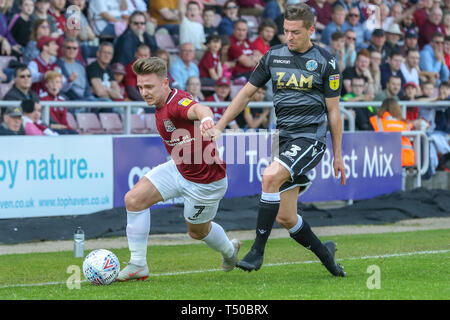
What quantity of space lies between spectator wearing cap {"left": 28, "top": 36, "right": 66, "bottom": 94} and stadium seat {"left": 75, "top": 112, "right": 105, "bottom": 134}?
71cm

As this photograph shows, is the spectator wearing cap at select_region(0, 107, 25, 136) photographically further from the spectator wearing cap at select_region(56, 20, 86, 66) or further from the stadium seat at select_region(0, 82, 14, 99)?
the spectator wearing cap at select_region(56, 20, 86, 66)

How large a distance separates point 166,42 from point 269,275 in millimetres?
9476

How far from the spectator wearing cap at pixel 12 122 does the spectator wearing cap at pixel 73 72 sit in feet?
6.15

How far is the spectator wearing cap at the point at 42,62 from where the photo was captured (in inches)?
556

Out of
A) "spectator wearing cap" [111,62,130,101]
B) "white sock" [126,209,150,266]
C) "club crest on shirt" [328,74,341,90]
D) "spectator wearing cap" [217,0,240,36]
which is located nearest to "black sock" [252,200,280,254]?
"white sock" [126,209,150,266]

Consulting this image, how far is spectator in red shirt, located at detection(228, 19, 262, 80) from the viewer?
17.4 metres

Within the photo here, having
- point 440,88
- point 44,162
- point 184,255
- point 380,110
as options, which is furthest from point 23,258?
point 440,88

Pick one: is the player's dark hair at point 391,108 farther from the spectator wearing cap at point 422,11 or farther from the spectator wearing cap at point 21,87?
the spectator wearing cap at point 21,87

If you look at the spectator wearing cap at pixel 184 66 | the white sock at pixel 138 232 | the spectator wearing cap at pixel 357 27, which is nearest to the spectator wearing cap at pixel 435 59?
the spectator wearing cap at pixel 357 27

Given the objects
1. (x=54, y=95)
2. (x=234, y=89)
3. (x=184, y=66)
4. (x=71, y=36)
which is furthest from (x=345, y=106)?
(x=54, y=95)

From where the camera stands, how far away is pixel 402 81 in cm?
1909

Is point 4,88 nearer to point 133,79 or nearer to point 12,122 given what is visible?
point 12,122
